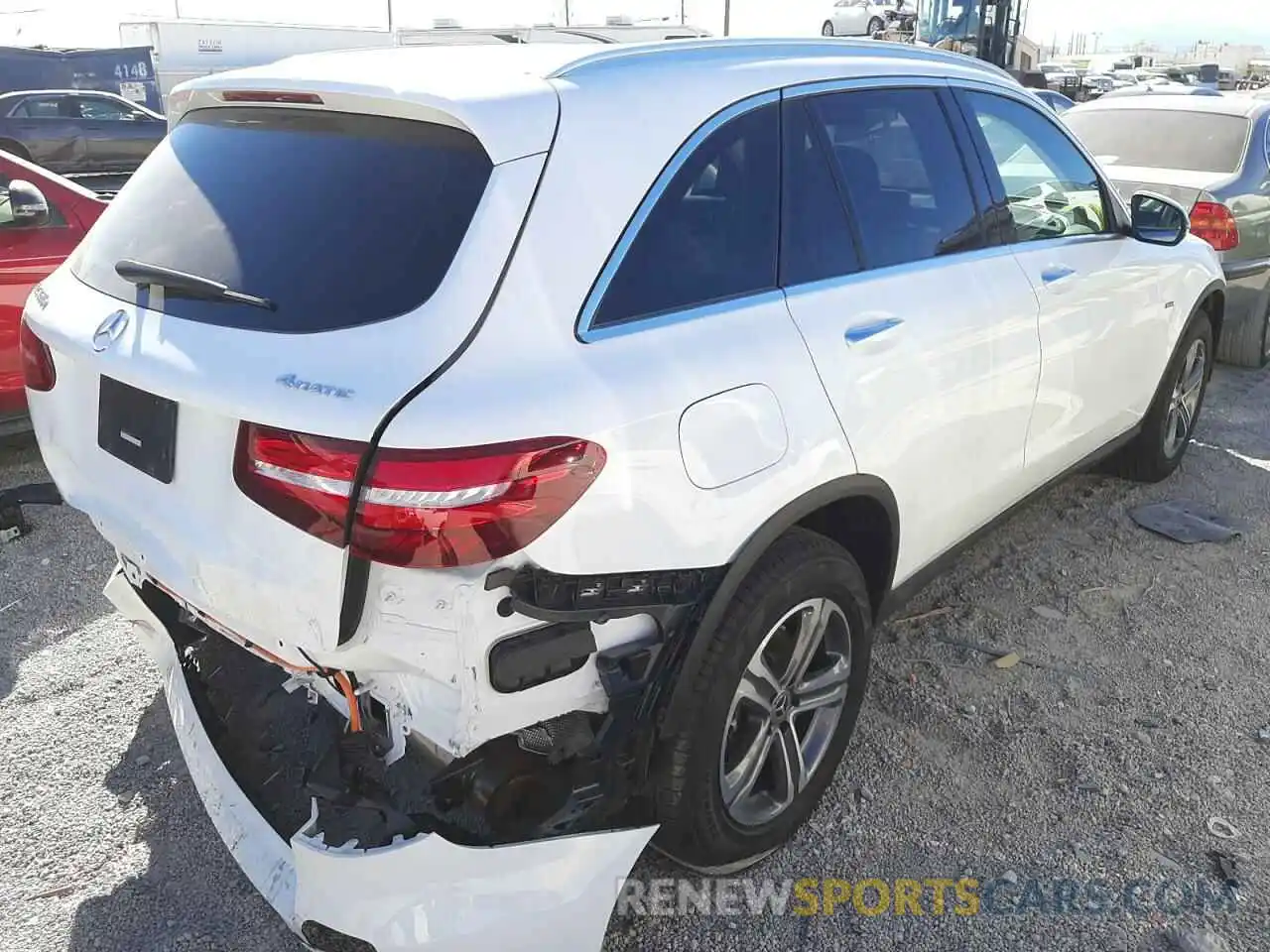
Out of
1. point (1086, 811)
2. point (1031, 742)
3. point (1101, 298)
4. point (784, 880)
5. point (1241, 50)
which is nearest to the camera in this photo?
point (784, 880)

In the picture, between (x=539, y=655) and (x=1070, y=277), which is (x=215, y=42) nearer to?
(x=1070, y=277)

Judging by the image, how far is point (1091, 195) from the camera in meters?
3.79

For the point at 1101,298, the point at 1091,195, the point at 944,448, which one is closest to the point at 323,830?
the point at 944,448

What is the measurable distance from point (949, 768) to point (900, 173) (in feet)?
5.55

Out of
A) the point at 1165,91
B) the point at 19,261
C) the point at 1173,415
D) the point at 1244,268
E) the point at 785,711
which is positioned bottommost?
the point at 785,711

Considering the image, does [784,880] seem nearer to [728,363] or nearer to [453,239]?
[728,363]

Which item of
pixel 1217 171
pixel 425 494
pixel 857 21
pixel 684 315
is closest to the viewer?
pixel 425 494

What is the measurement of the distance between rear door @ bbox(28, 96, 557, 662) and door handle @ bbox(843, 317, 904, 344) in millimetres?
910

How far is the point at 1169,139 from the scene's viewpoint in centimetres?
679

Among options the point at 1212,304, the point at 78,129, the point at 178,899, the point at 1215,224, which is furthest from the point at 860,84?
the point at 78,129

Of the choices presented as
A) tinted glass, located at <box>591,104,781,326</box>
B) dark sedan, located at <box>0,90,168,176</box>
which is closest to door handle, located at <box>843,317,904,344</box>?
tinted glass, located at <box>591,104,781,326</box>

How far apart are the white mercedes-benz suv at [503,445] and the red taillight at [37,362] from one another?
17 mm

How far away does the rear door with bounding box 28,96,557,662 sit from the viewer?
1.81 m

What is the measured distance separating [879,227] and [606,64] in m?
0.93
